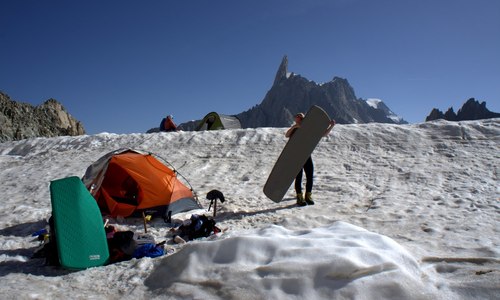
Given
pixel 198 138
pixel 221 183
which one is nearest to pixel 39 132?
pixel 198 138

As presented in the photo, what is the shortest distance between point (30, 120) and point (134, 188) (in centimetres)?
4982

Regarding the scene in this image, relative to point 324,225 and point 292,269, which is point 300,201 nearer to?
point 324,225

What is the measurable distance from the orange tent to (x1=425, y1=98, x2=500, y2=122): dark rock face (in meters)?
57.1

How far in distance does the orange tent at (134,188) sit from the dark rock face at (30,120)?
1702 inches

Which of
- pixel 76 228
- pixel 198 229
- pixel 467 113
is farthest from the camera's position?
pixel 467 113

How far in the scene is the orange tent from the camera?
7.31m

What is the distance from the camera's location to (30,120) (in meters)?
47.8

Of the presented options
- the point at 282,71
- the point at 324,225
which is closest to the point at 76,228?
the point at 324,225

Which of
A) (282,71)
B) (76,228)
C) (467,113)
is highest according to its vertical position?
(282,71)

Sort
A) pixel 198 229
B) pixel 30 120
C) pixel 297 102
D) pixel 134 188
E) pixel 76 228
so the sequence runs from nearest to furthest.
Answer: pixel 76 228 → pixel 198 229 → pixel 134 188 → pixel 30 120 → pixel 297 102

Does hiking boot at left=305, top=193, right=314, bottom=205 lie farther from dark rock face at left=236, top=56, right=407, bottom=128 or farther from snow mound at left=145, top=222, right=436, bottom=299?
dark rock face at left=236, top=56, right=407, bottom=128

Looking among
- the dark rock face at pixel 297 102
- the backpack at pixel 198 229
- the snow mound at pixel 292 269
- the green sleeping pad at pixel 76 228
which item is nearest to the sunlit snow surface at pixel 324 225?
the snow mound at pixel 292 269

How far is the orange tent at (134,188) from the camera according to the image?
7.31 meters

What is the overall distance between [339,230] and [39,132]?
51800 millimetres
